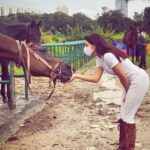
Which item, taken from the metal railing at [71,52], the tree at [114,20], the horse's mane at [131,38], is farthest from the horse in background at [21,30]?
the tree at [114,20]

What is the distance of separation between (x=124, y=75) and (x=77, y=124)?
238 centimetres

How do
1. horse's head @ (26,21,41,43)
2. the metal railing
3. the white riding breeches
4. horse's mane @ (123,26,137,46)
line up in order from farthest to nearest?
1. horse's mane @ (123,26,137,46)
2. the metal railing
3. horse's head @ (26,21,41,43)
4. the white riding breeches

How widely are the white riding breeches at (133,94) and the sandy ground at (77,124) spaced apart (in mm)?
812

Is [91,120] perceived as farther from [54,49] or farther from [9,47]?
[54,49]

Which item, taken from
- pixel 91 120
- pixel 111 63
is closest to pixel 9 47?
pixel 111 63

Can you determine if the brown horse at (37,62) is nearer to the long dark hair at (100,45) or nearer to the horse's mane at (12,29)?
the long dark hair at (100,45)

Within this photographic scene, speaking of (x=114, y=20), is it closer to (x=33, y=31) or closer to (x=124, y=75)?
(x=33, y=31)

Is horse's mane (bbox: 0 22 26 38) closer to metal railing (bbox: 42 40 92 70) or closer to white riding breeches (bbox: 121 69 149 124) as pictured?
white riding breeches (bbox: 121 69 149 124)

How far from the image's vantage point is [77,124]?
637 cm

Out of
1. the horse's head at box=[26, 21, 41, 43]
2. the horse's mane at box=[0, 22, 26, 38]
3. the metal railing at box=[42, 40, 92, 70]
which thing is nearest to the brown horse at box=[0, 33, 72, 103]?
the horse's head at box=[26, 21, 41, 43]

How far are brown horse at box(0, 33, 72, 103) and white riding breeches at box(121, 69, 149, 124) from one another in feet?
2.14

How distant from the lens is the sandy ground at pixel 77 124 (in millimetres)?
5230

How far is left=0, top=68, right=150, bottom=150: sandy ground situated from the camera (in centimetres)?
523

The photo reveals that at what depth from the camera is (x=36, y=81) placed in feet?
36.6
